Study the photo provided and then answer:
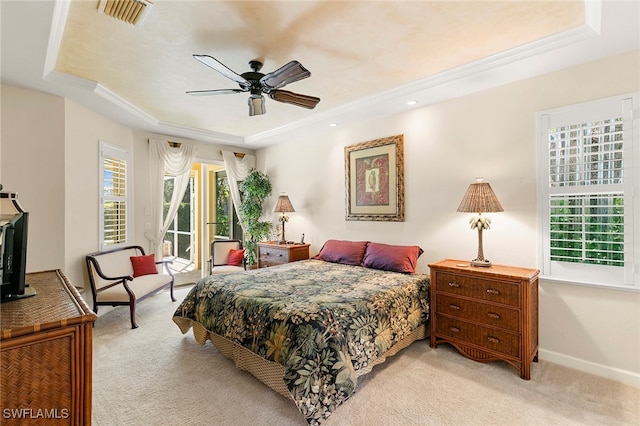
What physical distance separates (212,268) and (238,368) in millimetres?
2593

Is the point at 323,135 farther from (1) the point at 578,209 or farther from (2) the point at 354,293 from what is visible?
(1) the point at 578,209

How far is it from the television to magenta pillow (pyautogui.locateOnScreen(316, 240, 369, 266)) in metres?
3.09

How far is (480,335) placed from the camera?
277 cm

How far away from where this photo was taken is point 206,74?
3.04 metres

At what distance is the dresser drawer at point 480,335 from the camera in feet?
8.48

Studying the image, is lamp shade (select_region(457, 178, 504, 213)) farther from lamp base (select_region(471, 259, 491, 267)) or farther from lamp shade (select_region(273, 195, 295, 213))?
lamp shade (select_region(273, 195, 295, 213))

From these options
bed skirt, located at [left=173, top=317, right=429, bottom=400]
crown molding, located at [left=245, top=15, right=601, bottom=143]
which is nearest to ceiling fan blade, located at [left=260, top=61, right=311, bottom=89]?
crown molding, located at [left=245, top=15, right=601, bottom=143]

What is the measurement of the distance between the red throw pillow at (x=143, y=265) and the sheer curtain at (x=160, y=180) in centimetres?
47

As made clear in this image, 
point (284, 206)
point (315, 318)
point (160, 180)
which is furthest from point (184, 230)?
point (315, 318)

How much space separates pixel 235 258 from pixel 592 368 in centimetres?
458

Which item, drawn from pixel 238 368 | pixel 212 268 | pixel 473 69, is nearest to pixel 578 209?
pixel 473 69

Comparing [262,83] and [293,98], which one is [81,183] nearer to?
[262,83]

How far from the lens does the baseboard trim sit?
2459 millimetres

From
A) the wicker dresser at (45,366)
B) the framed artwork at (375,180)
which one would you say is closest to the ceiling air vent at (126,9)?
the wicker dresser at (45,366)
